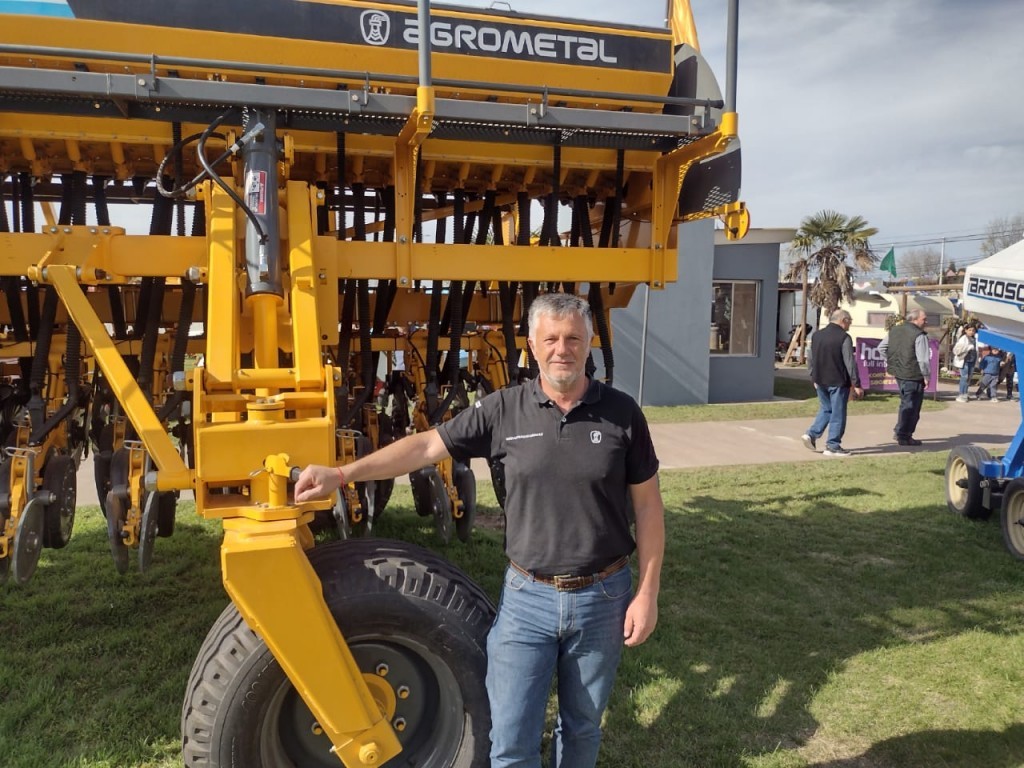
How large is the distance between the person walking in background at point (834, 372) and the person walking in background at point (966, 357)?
25.0 feet

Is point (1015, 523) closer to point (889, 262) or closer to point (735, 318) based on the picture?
point (735, 318)

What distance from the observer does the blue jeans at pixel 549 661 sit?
2137 millimetres

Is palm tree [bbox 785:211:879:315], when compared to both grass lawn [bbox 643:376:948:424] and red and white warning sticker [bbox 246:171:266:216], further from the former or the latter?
red and white warning sticker [bbox 246:171:266:216]

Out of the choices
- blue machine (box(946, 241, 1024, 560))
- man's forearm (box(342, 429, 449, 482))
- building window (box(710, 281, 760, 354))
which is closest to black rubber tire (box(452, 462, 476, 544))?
man's forearm (box(342, 429, 449, 482))

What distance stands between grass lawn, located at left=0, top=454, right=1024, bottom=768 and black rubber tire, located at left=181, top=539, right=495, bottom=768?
27.5 inches

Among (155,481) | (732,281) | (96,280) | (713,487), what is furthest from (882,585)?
(732,281)

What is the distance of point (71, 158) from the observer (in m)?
3.07

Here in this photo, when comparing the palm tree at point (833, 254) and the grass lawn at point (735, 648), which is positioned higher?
the palm tree at point (833, 254)

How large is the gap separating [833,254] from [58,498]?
2422 cm

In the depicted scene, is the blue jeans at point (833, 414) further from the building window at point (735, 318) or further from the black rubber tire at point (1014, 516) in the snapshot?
the building window at point (735, 318)

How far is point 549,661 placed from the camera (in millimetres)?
2166

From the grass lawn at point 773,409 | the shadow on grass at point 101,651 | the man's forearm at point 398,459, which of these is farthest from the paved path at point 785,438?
the man's forearm at point 398,459

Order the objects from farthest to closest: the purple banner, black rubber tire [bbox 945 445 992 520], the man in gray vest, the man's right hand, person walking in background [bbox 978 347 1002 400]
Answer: the purple banner → person walking in background [bbox 978 347 1002 400] → the man in gray vest → black rubber tire [bbox 945 445 992 520] → the man's right hand

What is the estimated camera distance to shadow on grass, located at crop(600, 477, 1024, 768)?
2945 mm
